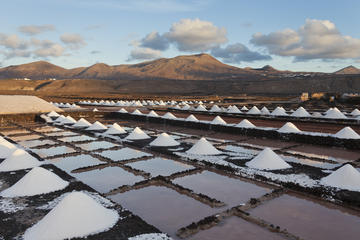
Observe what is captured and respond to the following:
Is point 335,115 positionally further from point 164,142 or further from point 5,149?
point 5,149

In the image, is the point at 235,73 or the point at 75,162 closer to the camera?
the point at 75,162

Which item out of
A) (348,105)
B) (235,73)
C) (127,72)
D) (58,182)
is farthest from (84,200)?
(127,72)

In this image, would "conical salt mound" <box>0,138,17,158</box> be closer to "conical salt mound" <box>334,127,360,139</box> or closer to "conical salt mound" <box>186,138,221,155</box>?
"conical salt mound" <box>186,138,221,155</box>

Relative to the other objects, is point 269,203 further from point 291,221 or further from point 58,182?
point 58,182

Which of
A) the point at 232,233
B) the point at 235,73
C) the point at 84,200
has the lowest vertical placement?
the point at 232,233

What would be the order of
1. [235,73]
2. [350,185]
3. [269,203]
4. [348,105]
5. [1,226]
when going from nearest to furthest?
[1,226]
[269,203]
[350,185]
[348,105]
[235,73]

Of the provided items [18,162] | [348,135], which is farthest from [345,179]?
[18,162]
